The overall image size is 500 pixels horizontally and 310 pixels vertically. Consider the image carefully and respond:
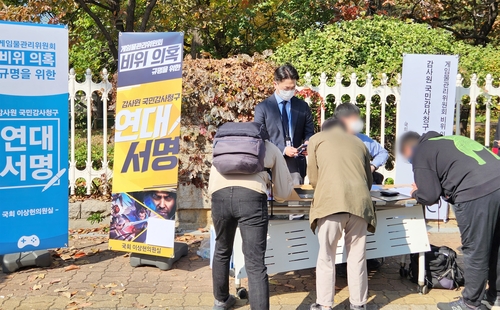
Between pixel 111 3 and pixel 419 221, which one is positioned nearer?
pixel 419 221

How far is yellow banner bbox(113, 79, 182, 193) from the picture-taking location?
17.9 feet

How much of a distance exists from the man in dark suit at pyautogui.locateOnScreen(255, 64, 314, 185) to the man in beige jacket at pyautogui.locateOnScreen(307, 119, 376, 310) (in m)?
0.91

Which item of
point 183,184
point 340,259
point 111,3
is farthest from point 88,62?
point 340,259

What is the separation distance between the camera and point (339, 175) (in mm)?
4273

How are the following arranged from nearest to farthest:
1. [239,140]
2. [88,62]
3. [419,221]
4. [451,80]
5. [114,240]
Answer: [239,140]
[419,221]
[114,240]
[451,80]
[88,62]

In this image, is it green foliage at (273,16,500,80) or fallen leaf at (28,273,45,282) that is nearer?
fallen leaf at (28,273,45,282)

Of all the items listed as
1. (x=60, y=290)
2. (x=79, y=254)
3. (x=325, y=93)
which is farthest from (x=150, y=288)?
(x=325, y=93)

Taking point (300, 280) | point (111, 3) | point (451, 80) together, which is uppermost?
point (111, 3)

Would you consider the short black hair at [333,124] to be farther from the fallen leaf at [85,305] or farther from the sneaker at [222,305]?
the fallen leaf at [85,305]

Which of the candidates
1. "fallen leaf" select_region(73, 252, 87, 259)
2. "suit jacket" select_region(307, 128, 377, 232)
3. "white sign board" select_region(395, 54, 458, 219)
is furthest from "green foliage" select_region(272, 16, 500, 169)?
"fallen leaf" select_region(73, 252, 87, 259)

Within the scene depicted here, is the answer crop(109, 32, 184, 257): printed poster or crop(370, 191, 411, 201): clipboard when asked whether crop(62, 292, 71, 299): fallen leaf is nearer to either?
crop(109, 32, 184, 257): printed poster

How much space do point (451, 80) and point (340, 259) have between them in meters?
3.03

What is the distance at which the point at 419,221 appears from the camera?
16.9 ft

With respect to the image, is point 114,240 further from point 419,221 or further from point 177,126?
point 419,221
